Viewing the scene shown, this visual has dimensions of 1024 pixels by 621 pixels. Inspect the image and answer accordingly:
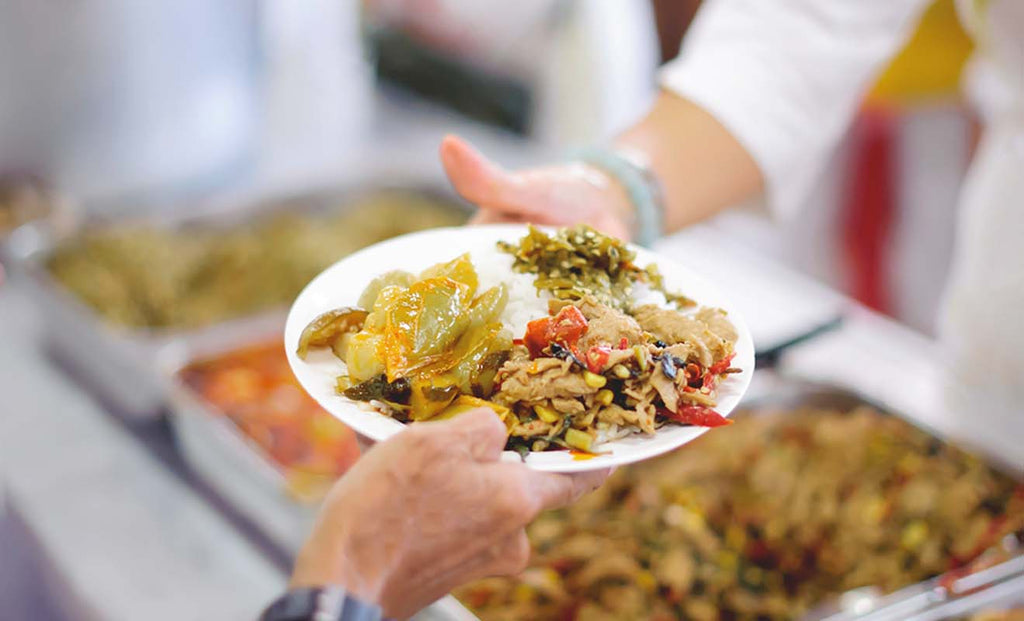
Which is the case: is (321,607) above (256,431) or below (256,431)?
above

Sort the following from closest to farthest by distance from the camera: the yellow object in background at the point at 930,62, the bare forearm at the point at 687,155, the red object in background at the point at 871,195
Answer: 1. the bare forearm at the point at 687,155
2. the yellow object in background at the point at 930,62
3. the red object in background at the point at 871,195

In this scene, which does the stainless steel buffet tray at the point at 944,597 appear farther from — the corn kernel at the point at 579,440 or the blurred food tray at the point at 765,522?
the corn kernel at the point at 579,440

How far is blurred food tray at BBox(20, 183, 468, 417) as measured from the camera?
1981 millimetres

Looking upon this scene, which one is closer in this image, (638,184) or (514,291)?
(514,291)

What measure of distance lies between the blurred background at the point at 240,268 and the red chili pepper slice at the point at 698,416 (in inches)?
21.4

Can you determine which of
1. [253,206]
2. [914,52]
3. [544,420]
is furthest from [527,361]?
[914,52]

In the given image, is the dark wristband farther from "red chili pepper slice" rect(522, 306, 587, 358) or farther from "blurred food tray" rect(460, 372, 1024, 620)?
"blurred food tray" rect(460, 372, 1024, 620)

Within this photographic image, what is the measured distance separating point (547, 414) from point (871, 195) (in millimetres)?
4167

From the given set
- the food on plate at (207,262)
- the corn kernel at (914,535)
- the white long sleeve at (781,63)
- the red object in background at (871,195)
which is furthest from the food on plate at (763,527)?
the red object in background at (871,195)

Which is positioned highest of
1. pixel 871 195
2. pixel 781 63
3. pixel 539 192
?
pixel 781 63

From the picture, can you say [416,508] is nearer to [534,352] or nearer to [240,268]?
[534,352]

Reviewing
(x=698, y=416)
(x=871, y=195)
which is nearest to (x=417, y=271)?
(x=698, y=416)

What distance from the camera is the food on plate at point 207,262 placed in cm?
217

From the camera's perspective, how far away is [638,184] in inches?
61.4
